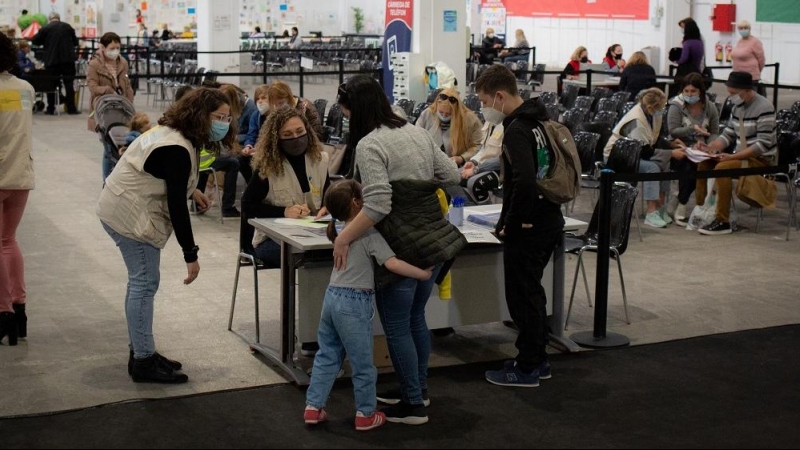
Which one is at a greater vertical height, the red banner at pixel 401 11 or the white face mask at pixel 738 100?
the red banner at pixel 401 11

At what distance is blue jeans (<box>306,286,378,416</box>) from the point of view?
14.5 ft

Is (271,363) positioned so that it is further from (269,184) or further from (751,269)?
(751,269)

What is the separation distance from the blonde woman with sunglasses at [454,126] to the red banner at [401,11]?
20.4ft

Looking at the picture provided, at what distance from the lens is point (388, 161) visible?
4422 millimetres

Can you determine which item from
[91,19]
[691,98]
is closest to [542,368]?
[691,98]

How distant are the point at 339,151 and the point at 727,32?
17356 mm

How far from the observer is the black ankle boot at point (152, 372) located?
5.10 metres

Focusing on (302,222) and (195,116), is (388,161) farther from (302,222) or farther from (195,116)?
(302,222)

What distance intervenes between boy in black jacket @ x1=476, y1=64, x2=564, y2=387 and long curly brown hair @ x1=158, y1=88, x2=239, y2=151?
119 centimetres

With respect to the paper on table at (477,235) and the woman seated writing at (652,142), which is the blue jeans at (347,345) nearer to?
the paper on table at (477,235)

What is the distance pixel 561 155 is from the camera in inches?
199

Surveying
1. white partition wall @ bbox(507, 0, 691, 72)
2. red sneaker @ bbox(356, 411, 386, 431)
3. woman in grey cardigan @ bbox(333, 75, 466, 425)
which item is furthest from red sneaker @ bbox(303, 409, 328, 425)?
white partition wall @ bbox(507, 0, 691, 72)

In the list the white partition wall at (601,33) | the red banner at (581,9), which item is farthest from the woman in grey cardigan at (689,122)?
the red banner at (581,9)

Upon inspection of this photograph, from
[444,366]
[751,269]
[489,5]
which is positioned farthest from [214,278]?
[489,5]
